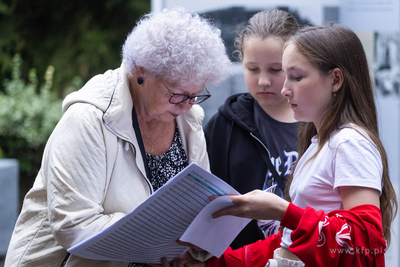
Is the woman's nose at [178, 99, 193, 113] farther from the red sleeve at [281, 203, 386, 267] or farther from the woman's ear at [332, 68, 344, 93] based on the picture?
the red sleeve at [281, 203, 386, 267]

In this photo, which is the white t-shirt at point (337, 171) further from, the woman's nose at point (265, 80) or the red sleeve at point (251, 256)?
the woman's nose at point (265, 80)

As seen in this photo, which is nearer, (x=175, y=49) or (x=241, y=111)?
(x=175, y=49)

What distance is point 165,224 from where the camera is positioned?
4.45 ft

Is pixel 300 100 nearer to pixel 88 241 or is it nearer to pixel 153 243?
pixel 153 243

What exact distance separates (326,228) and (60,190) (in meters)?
0.85

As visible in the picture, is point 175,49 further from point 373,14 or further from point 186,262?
point 373,14

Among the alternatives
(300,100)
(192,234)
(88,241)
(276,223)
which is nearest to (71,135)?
(88,241)

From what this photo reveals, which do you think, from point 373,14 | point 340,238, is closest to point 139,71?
point 340,238

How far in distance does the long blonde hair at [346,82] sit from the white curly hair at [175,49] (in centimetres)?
34

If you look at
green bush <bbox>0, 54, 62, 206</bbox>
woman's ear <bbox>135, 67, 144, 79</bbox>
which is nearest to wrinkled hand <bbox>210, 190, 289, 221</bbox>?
woman's ear <bbox>135, 67, 144, 79</bbox>

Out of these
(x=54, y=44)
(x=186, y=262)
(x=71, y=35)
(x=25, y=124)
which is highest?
(x=71, y=35)

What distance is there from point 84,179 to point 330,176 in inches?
31.8

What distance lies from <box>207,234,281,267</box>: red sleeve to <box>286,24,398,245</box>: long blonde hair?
41 cm

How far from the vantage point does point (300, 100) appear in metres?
1.46
